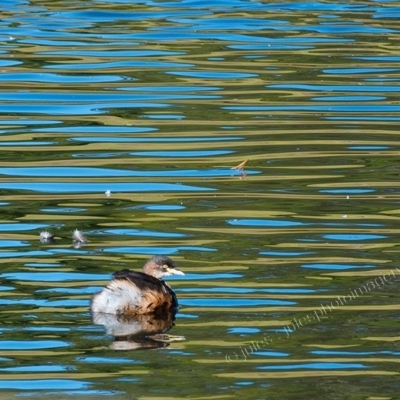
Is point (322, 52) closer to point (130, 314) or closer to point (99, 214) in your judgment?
point (99, 214)

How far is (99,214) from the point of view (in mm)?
10367

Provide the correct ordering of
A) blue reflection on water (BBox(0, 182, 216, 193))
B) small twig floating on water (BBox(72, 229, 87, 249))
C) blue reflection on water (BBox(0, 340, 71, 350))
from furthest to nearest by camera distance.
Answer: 1. blue reflection on water (BBox(0, 182, 216, 193))
2. small twig floating on water (BBox(72, 229, 87, 249))
3. blue reflection on water (BBox(0, 340, 71, 350))

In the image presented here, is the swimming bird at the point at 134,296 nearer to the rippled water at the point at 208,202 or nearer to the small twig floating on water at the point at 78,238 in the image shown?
the rippled water at the point at 208,202

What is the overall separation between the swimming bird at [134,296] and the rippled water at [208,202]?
107 millimetres

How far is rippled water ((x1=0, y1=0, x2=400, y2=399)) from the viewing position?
290 inches

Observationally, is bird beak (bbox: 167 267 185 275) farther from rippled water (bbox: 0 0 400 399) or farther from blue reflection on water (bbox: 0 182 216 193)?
blue reflection on water (bbox: 0 182 216 193)

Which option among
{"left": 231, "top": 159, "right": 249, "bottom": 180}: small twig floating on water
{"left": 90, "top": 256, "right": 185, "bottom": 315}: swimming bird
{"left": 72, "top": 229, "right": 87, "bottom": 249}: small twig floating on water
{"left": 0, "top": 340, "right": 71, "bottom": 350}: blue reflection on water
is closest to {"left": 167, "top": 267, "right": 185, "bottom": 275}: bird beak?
{"left": 90, "top": 256, "right": 185, "bottom": 315}: swimming bird

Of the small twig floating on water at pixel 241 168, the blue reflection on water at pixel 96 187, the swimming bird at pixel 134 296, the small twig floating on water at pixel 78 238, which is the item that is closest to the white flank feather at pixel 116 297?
the swimming bird at pixel 134 296

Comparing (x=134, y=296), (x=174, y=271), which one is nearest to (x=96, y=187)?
(x=174, y=271)

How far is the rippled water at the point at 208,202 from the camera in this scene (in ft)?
24.1

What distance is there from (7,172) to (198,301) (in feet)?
12.4

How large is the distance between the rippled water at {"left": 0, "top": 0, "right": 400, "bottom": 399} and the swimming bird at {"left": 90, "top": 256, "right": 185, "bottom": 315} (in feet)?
0.35

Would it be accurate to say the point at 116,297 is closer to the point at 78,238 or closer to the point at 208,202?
the point at 78,238

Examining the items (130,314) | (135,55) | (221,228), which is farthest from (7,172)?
(135,55)
